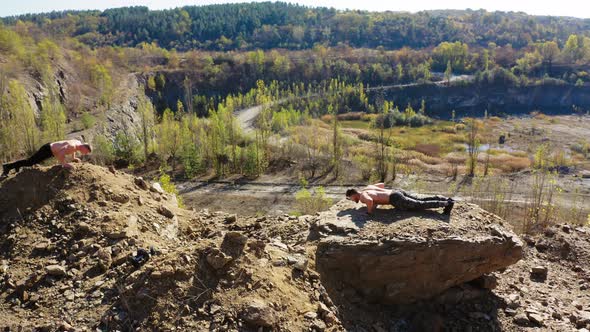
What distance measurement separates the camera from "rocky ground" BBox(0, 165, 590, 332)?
7.25m

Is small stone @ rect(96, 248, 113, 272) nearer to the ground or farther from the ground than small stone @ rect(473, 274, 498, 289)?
farther from the ground

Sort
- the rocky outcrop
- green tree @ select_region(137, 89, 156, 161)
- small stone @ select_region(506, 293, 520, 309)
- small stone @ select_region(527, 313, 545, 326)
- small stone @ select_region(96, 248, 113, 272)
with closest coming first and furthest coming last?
small stone @ select_region(96, 248, 113, 272) → small stone @ select_region(527, 313, 545, 326) → small stone @ select_region(506, 293, 520, 309) → green tree @ select_region(137, 89, 156, 161) → the rocky outcrop

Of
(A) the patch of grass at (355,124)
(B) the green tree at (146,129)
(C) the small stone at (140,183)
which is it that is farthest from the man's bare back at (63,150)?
(A) the patch of grass at (355,124)

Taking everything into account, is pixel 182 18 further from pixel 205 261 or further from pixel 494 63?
pixel 205 261

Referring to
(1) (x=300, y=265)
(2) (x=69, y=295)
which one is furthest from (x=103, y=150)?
(1) (x=300, y=265)

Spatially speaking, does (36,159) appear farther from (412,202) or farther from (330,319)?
(412,202)

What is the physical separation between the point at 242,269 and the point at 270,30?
119m

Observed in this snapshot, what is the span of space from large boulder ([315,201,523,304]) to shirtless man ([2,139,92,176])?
615 cm

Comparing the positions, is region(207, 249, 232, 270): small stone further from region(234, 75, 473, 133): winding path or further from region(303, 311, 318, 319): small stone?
region(234, 75, 473, 133): winding path

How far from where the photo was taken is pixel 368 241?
9.45m

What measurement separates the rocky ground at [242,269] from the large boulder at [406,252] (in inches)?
1.2

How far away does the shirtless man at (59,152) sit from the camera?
10375mm

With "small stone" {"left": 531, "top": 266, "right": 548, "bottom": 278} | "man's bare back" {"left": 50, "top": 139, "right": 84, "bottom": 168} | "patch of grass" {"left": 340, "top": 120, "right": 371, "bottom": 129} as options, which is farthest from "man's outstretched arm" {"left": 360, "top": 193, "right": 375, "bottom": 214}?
"patch of grass" {"left": 340, "top": 120, "right": 371, "bottom": 129}

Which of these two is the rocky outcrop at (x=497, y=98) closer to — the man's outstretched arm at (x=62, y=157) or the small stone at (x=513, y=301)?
the small stone at (x=513, y=301)
